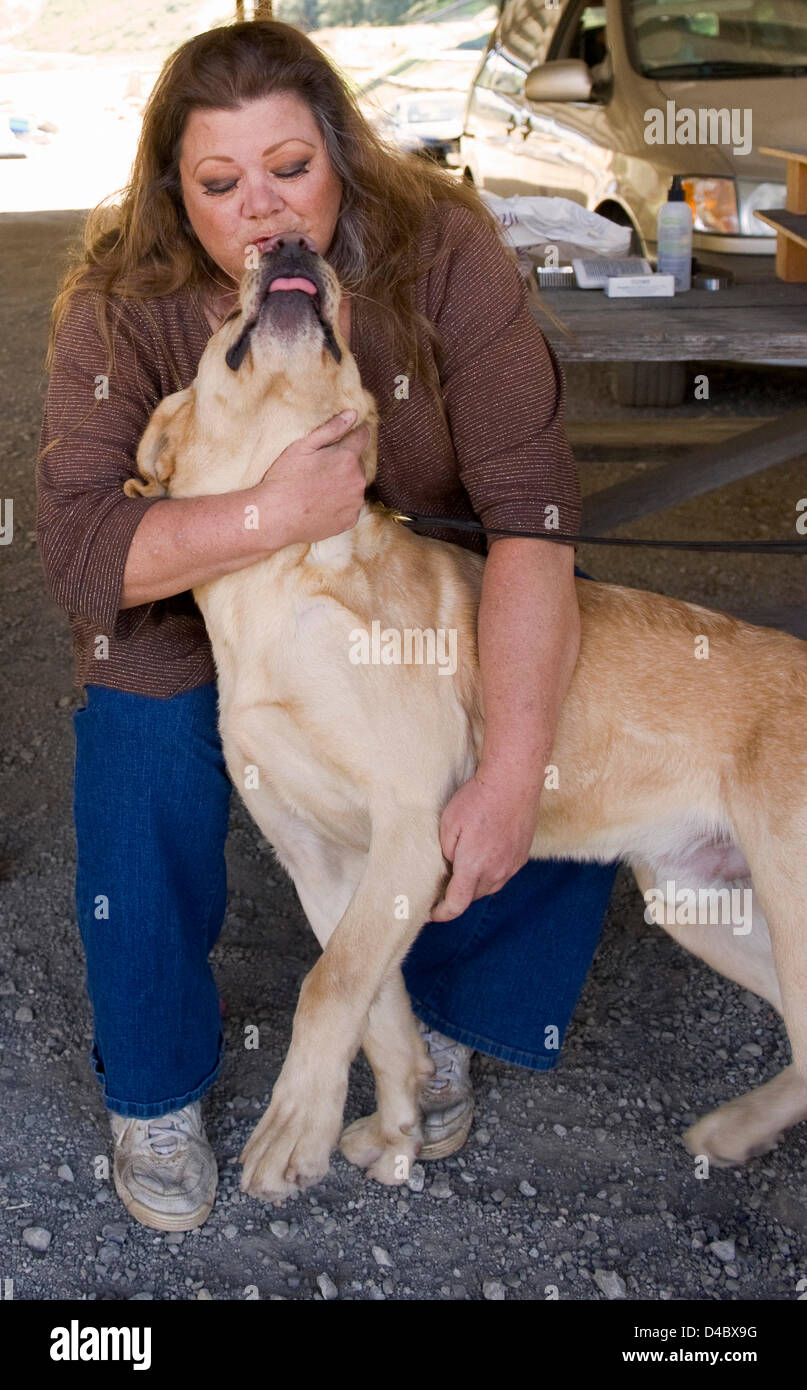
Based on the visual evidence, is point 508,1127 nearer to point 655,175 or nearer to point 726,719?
point 726,719

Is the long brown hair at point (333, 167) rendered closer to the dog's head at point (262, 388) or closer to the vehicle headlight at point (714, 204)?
the dog's head at point (262, 388)

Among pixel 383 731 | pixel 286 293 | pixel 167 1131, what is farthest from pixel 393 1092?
pixel 286 293

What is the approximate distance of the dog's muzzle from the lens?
2004mm

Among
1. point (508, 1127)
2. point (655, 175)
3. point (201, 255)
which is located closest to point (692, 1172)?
point (508, 1127)

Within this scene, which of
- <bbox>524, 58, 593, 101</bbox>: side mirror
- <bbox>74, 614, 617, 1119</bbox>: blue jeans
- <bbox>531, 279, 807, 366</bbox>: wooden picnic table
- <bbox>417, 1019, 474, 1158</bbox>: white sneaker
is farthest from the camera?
<bbox>524, 58, 593, 101</bbox>: side mirror

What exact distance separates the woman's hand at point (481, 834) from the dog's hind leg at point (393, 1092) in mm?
374

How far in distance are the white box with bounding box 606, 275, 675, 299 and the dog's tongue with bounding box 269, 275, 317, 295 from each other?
6.53ft

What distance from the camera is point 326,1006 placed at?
1933mm

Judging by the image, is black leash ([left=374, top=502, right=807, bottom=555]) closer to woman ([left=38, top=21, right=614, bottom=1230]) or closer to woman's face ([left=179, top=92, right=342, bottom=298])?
woman ([left=38, top=21, right=614, bottom=1230])

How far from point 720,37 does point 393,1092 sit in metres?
5.34

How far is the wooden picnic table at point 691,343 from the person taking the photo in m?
3.23

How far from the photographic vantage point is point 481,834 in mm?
1977

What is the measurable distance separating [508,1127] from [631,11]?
18.0 ft

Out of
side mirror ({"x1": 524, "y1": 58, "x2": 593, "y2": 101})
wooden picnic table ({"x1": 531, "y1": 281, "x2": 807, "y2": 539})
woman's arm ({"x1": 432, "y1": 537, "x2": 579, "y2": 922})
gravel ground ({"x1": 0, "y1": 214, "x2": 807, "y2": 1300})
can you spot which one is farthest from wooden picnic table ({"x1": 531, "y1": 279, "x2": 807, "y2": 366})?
side mirror ({"x1": 524, "y1": 58, "x2": 593, "y2": 101})
